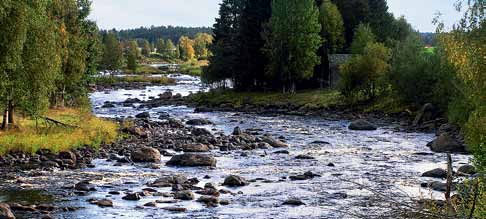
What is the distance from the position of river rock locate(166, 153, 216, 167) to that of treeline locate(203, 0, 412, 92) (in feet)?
147

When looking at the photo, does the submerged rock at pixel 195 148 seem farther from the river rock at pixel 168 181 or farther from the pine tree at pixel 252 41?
the pine tree at pixel 252 41

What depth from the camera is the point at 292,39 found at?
3275 inches

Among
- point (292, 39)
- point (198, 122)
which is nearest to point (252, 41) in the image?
point (292, 39)

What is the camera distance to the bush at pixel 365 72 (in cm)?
7575

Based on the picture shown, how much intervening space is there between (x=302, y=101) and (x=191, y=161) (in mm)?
43642

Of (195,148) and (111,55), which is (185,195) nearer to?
(195,148)

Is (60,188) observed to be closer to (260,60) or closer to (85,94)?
(85,94)

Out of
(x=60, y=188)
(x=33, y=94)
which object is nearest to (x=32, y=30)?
(x=33, y=94)

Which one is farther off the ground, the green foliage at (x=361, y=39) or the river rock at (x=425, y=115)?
the green foliage at (x=361, y=39)

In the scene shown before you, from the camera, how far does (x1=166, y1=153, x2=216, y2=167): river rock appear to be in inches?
1542

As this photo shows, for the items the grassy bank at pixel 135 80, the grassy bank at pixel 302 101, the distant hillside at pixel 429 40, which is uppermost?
the distant hillside at pixel 429 40

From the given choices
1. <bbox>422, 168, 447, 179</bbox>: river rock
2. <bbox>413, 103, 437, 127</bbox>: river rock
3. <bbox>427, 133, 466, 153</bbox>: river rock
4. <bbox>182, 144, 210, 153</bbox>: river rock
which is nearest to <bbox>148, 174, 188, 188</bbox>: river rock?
<bbox>182, 144, 210, 153</bbox>: river rock

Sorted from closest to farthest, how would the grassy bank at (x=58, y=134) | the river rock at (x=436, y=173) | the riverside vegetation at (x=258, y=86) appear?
1. the riverside vegetation at (x=258, y=86)
2. the river rock at (x=436, y=173)
3. the grassy bank at (x=58, y=134)

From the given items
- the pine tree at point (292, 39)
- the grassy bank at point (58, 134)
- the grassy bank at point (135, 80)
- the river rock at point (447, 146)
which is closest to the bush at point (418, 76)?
the pine tree at point (292, 39)
